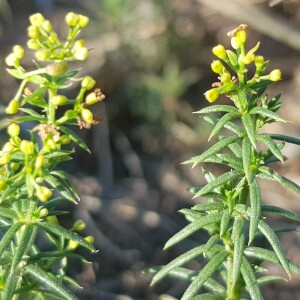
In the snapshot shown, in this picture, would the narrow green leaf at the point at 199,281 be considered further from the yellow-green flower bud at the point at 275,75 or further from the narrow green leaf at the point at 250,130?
the yellow-green flower bud at the point at 275,75

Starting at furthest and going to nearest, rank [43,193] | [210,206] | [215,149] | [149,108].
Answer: [149,108] → [210,206] → [215,149] → [43,193]

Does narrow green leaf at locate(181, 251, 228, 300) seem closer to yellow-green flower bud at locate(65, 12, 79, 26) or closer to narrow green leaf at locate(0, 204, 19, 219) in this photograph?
narrow green leaf at locate(0, 204, 19, 219)

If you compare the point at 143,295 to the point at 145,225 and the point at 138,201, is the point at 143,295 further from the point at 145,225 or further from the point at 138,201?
the point at 138,201

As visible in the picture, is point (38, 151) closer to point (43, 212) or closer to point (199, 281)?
point (43, 212)

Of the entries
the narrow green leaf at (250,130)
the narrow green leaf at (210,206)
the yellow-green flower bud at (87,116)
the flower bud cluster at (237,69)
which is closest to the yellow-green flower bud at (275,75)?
the flower bud cluster at (237,69)

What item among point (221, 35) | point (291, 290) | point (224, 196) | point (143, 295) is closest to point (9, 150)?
point (224, 196)

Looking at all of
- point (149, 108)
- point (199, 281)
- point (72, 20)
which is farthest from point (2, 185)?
point (149, 108)
